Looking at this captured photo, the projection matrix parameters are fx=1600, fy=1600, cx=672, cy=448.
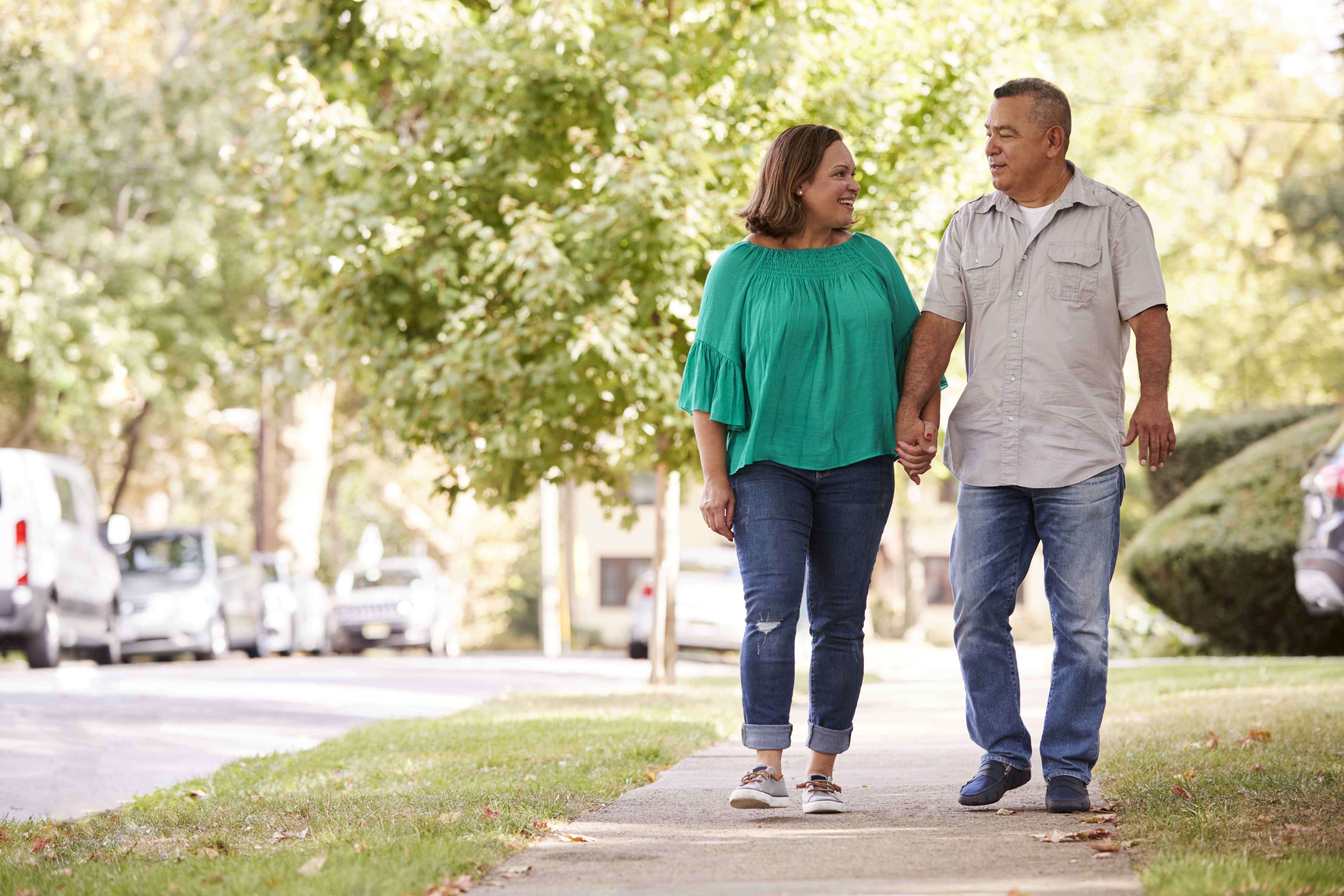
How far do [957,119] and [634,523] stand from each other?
3.75 m

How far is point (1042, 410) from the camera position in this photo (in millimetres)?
4590

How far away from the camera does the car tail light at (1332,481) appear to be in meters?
10.6

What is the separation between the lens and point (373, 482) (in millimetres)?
38156

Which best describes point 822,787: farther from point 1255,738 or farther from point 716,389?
point 1255,738

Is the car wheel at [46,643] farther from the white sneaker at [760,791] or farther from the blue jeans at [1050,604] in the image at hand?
the blue jeans at [1050,604]

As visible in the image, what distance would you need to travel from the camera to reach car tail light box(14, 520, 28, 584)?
14.7 meters

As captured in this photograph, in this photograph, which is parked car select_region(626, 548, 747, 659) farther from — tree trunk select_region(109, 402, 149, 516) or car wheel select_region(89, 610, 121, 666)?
tree trunk select_region(109, 402, 149, 516)

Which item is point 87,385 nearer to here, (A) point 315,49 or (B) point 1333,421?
(A) point 315,49

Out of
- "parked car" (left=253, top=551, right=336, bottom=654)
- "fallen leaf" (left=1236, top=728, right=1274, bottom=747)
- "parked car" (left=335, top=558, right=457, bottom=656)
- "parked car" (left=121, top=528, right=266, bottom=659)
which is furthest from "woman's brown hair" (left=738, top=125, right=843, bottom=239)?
"parked car" (left=335, top=558, right=457, bottom=656)

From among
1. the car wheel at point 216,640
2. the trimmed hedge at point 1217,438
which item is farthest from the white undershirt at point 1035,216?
the car wheel at point 216,640

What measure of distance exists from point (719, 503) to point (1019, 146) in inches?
53.5

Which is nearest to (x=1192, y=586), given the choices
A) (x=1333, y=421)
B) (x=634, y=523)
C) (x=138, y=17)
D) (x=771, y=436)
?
(x=1333, y=421)

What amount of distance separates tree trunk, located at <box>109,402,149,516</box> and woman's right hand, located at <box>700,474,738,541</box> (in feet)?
78.9

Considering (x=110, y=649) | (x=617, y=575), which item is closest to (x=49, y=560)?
(x=110, y=649)
